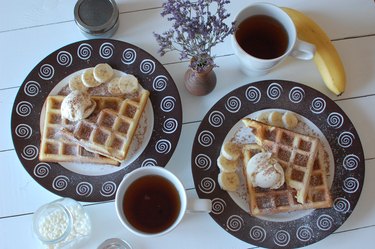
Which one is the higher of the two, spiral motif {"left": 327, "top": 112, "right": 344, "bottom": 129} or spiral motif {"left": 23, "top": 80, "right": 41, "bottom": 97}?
spiral motif {"left": 23, "top": 80, "right": 41, "bottom": 97}

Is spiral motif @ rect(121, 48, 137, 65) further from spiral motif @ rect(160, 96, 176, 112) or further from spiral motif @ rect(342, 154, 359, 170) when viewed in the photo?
spiral motif @ rect(342, 154, 359, 170)

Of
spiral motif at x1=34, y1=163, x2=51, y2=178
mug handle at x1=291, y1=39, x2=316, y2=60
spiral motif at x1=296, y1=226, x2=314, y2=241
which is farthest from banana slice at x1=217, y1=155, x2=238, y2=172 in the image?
spiral motif at x1=34, y1=163, x2=51, y2=178

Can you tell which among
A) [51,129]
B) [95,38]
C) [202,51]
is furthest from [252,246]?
[95,38]

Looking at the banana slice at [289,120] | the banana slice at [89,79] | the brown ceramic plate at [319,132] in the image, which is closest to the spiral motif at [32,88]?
the banana slice at [89,79]

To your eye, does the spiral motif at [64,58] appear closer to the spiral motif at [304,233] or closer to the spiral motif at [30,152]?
the spiral motif at [30,152]

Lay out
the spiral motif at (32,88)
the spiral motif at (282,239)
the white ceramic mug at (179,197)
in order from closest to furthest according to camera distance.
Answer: the white ceramic mug at (179,197) < the spiral motif at (282,239) < the spiral motif at (32,88)
